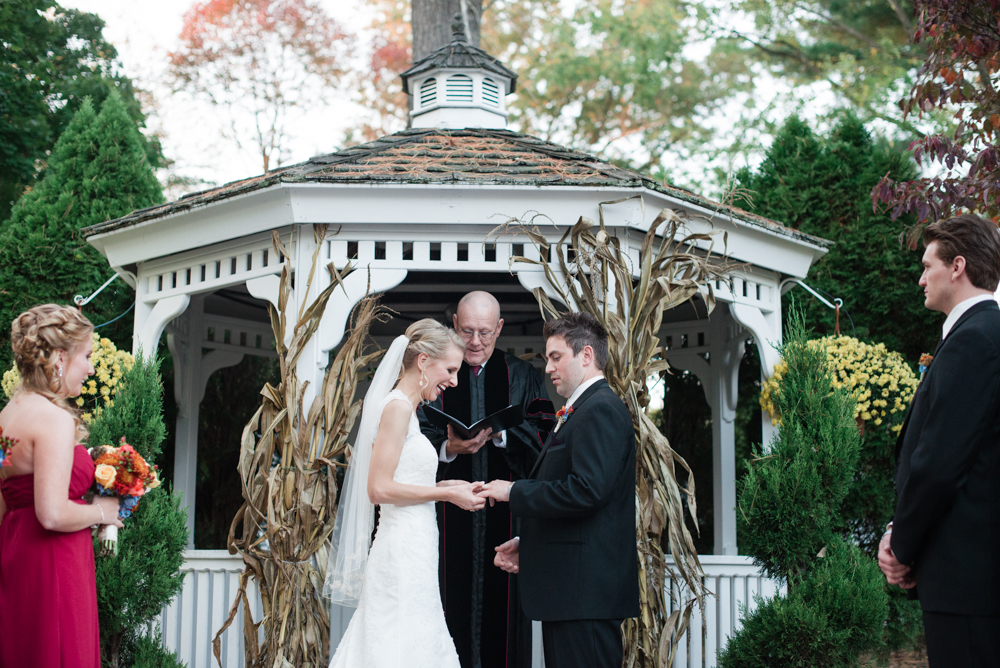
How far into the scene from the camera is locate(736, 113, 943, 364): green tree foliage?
7621 mm

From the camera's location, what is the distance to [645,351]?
487 cm

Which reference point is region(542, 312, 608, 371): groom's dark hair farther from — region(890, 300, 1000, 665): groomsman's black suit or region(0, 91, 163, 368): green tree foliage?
region(0, 91, 163, 368): green tree foliage

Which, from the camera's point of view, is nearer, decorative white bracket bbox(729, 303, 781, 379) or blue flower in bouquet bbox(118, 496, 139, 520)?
blue flower in bouquet bbox(118, 496, 139, 520)

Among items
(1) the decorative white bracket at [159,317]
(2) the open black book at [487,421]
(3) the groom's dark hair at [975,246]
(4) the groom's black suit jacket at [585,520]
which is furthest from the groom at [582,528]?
(1) the decorative white bracket at [159,317]

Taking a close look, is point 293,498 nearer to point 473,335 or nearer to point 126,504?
point 126,504

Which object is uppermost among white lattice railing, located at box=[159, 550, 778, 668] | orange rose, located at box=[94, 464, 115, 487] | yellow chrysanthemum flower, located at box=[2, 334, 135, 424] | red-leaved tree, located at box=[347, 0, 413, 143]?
red-leaved tree, located at box=[347, 0, 413, 143]

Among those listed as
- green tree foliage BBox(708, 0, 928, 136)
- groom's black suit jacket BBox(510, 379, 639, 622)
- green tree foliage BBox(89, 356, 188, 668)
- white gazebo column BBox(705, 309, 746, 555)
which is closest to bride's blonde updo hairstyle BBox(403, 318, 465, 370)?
groom's black suit jacket BBox(510, 379, 639, 622)

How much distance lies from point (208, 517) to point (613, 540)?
5687 mm

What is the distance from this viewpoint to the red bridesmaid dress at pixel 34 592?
10.9ft

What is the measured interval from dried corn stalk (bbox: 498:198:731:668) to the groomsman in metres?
1.93

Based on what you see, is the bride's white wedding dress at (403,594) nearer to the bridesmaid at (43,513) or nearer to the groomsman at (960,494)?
the bridesmaid at (43,513)

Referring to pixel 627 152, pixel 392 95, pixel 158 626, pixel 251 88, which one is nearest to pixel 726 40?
pixel 627 152

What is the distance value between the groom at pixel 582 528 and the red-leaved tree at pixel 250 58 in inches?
553

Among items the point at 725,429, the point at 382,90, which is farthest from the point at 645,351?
the point at 382,90
